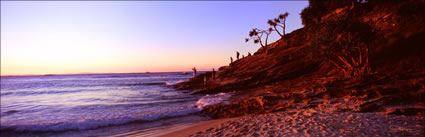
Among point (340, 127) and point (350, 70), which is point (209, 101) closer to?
point (350, 70)

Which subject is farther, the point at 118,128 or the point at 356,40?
the point at 356,40

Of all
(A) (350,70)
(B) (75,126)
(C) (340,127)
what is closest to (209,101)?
(B) (75,126)

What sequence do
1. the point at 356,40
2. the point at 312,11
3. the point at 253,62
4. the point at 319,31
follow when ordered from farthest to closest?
the point at 312,11 → the point at 253,62 → the point at 319,31 → the point at 356,40

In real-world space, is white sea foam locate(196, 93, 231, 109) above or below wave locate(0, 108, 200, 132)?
above

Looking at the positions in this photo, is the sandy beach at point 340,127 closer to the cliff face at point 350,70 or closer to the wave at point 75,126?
the cliff face at point 350,70

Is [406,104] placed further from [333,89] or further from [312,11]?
[312,11]

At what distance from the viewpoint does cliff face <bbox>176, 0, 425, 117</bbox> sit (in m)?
13.0

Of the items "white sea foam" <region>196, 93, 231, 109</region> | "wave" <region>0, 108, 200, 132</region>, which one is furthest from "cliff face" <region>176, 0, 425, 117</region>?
"wave" <region>0, 108, 200, 132</region>

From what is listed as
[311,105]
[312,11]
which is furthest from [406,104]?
[312,11]

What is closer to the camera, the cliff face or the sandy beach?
the sandy beach

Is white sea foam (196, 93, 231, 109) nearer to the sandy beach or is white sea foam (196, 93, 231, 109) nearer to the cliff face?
the cliff face

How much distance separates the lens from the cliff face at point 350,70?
13.0 meters

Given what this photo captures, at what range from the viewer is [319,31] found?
62.4 ft

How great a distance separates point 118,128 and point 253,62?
80.4 feet
